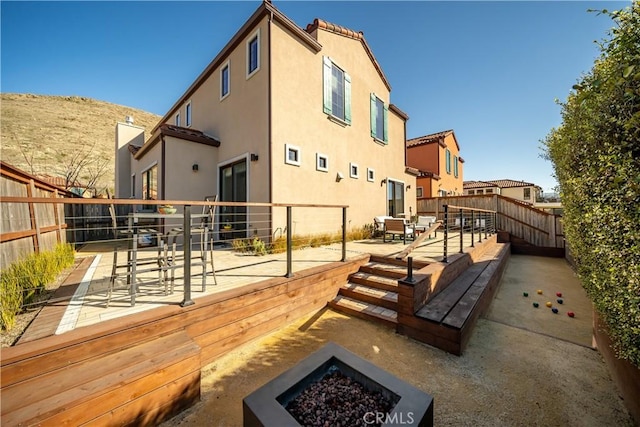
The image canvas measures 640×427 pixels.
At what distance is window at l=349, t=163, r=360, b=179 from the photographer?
8523 mm

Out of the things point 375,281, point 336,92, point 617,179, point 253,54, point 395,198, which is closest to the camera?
point 617,179

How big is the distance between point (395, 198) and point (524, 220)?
5688 millimetres

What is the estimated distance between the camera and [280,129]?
6266 mm

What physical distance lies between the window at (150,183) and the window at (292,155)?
17.8 feet

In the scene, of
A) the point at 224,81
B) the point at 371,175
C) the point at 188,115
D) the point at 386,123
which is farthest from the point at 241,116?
the point at 386,123

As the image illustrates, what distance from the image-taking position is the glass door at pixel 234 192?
6891 millimetres

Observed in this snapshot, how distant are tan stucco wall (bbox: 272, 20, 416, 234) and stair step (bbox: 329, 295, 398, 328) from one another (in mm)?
2916

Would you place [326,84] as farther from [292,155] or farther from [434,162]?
[434,162]

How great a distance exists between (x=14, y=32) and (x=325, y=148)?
53.7ft

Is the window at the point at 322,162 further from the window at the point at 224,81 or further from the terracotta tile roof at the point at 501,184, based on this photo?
the terracotta tile roof at the point at 501,184

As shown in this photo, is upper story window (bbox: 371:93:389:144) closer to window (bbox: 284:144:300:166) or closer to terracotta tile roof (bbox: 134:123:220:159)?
window (bbox: 284:144:300:166)

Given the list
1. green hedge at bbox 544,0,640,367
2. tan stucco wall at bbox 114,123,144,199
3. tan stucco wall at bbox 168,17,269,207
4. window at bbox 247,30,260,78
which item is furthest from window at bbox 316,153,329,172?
tan stucco wall at bbox 114,123,144,199

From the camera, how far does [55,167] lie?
2228cm

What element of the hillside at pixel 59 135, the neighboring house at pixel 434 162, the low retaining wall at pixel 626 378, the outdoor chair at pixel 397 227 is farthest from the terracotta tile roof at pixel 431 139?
the hillside at pixel 59 135
